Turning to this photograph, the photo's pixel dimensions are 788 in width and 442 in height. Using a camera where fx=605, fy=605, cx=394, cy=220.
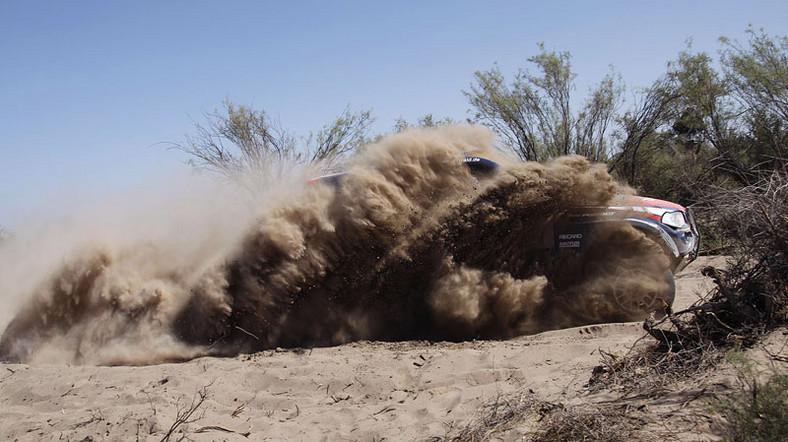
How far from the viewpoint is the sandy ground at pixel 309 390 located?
159 inches

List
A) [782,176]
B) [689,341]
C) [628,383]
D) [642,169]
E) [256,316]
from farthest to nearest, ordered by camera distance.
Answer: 1. [642,169]
2. [256,316]
3. [782,176]
4. [689,341]
5. [628,383]

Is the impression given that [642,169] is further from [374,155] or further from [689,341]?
[689,341]

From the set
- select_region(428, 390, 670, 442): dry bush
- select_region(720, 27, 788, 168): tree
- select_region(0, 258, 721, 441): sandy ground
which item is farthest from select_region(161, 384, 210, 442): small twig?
select_region(720, 27, 788, 168): tree

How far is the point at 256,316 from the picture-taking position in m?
6.06

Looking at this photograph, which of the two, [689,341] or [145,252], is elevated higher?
[145,252]

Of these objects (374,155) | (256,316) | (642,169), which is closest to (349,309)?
(256,316)

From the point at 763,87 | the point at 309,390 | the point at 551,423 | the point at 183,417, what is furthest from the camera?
the point at 763,87

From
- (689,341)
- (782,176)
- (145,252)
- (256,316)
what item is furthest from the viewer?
(145,252)

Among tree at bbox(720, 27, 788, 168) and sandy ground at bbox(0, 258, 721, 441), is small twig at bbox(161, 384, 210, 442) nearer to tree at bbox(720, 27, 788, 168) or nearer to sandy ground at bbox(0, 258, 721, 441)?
sandy ground at bbox(0, 258, 721, 441)

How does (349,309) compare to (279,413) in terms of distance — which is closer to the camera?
(279,413)

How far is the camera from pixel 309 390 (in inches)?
192

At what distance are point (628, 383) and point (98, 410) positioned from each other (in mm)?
3765

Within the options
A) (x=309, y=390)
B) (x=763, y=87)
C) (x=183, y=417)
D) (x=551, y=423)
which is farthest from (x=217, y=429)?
(x=763, y=87)

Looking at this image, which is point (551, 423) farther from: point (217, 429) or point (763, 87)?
point (763, 87)
